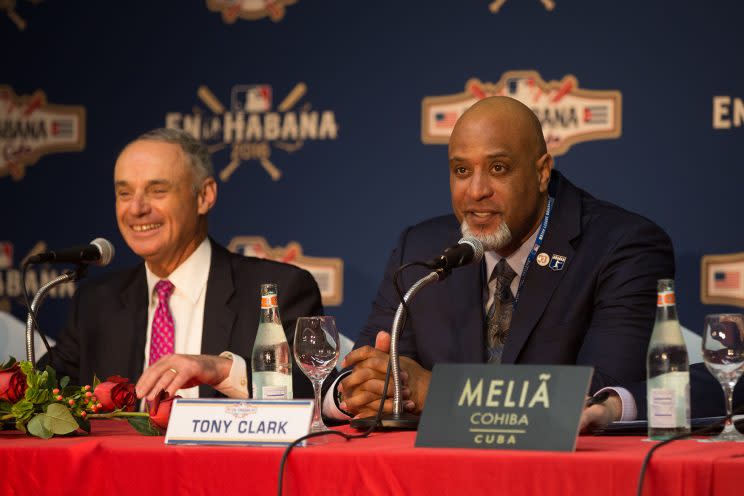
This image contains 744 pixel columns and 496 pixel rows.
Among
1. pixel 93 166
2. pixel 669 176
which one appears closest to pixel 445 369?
pixel 669 176

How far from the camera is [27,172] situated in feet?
13.2

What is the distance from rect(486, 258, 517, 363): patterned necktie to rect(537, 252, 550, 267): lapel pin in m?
0.12

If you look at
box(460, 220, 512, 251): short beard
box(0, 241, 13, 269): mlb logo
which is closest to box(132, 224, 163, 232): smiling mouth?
box(0, 241, 13, 269): mlb logo

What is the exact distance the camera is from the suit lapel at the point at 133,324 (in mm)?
A: 3160

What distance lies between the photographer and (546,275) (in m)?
2.65

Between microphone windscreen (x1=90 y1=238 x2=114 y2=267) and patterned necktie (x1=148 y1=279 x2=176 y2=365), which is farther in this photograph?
patterned necktie (x1=148 y1=279 x2=176 y2=365)

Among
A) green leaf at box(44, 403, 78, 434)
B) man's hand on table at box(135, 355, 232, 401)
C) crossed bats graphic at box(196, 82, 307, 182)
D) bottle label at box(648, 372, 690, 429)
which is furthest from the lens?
crossed bats graphic at box(196, 82, 307, 182)

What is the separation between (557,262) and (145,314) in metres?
1.33

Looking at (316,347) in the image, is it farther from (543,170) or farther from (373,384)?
(543,170)

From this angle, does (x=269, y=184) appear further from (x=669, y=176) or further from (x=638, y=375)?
(x=638, y=375)

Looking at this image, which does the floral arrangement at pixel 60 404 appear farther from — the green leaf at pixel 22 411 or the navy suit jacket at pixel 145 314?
Answer: the navy suit jacket at pixel 145 314

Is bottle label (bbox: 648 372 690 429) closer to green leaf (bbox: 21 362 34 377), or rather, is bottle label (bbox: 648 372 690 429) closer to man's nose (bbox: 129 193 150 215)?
green leaf (bbox: 21 362 34 377)

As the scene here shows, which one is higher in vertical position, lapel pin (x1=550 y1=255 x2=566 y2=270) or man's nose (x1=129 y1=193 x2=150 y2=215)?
man's nose (x1=129 y1=193 x2=150 y2=215)

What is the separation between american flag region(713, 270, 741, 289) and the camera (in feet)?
10.3
